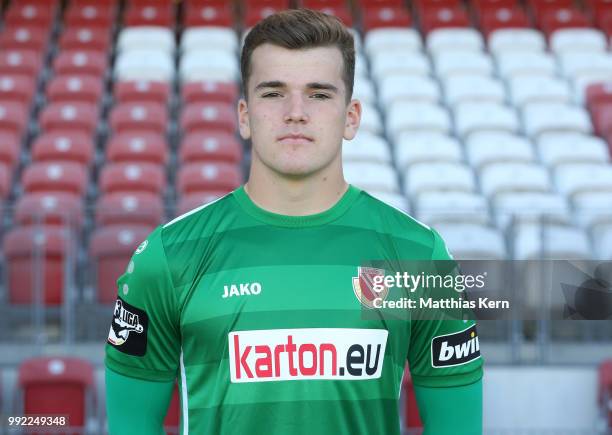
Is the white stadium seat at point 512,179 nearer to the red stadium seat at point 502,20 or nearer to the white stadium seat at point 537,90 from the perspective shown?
the white stadium seat at point 537,90

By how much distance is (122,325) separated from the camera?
8.10 ft

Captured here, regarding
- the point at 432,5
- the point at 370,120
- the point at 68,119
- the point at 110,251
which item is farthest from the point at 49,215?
the point at 432,5

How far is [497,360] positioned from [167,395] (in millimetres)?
5125

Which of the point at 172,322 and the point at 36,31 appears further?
the point at 36,31

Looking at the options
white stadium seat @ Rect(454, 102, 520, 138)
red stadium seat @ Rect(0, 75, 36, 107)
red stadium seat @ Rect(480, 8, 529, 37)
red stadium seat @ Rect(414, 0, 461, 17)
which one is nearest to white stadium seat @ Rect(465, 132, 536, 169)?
white stadium seat @ Rect(454, 102, 520, 138)

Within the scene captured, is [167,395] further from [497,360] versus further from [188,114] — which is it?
[188,114]

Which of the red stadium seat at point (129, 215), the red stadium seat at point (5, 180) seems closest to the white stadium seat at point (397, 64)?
the red stadium seat at point (5, 180)

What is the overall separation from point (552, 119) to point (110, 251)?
461 centimetres

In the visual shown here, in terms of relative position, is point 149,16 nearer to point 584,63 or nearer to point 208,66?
point 208,66

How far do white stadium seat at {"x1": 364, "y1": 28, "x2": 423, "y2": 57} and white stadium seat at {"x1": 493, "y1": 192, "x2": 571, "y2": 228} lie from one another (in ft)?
13.0

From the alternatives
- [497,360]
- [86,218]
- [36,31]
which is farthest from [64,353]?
[36,31]

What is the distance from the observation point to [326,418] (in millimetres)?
2318

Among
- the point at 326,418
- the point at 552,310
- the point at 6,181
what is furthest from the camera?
the point at 6,181

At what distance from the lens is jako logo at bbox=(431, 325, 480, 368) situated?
8.09 feet
